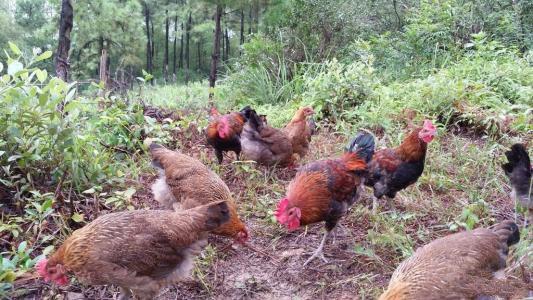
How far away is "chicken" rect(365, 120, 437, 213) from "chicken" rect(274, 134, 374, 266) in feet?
1.29

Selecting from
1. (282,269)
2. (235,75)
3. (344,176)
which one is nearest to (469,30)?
(235,75)

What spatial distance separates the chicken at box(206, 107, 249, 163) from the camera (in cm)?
523

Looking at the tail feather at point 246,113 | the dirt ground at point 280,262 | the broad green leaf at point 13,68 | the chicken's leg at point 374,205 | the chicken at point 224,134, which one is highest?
the broad green leaf at point 13,68

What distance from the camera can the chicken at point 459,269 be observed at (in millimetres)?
2275

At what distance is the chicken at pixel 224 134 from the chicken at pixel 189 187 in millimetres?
1209

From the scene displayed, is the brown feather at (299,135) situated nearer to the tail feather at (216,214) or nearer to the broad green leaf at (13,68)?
the tail feather at (216,214)

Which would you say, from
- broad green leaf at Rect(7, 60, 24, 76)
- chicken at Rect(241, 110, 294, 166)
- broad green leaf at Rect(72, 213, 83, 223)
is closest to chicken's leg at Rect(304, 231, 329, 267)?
chicken at Rect(241, 110, 294, 166)

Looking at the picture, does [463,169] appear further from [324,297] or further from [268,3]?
[268,3]

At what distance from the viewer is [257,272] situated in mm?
3490

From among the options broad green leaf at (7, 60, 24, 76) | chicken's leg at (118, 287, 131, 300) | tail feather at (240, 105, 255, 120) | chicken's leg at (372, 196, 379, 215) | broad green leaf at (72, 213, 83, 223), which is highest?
broad green leaf at (7, 60, 24, 76)

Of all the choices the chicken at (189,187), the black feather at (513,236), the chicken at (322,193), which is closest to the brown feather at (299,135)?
the chicken at (322,193)

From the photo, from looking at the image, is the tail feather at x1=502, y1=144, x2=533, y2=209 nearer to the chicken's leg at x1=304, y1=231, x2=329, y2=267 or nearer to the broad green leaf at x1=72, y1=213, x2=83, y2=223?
the chicken's leg at x1=304, y1=231, x2=329, y2=267

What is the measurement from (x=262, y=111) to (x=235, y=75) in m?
2.38

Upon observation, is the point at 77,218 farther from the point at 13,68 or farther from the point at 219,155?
the point at 219,155
